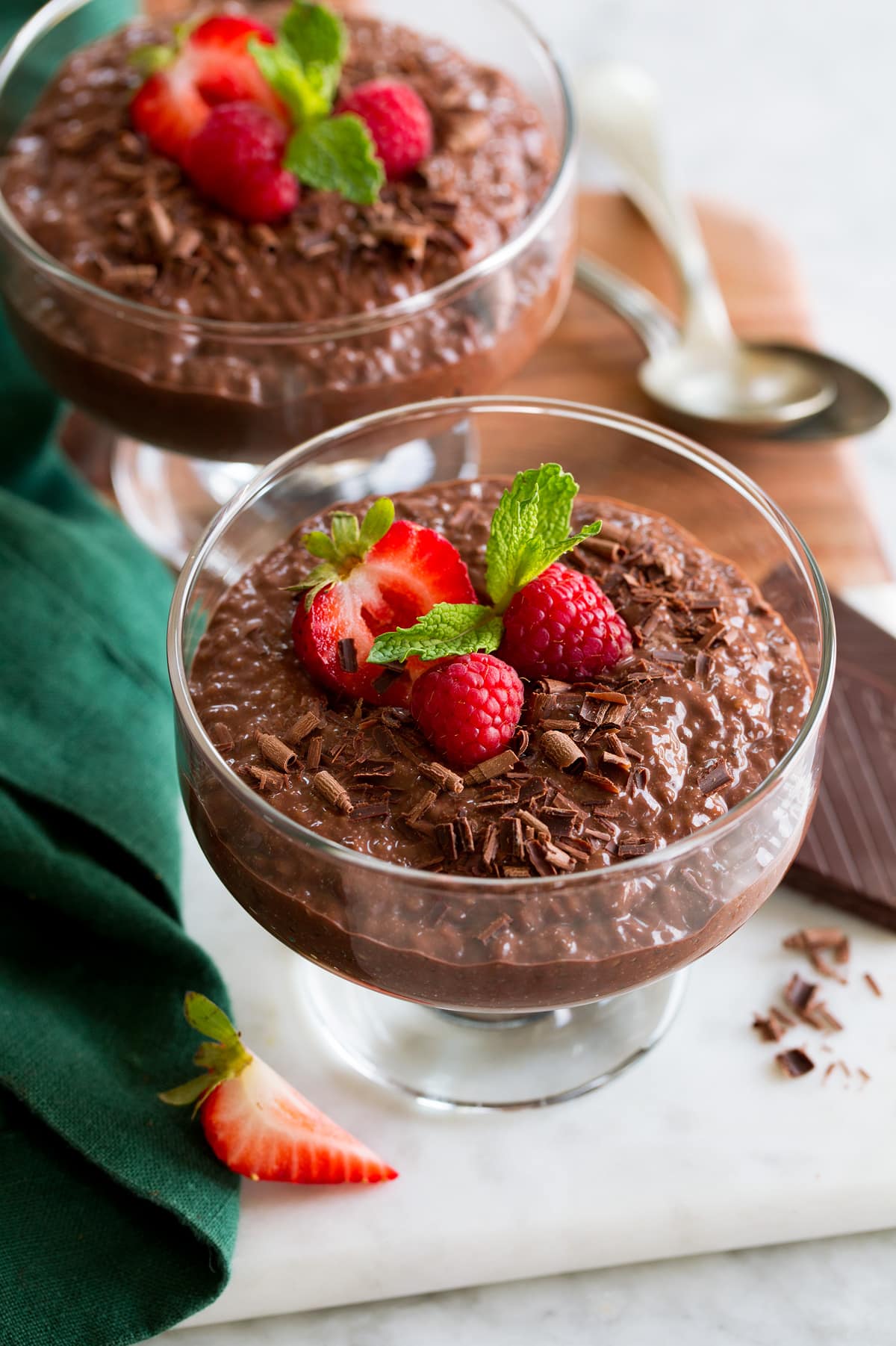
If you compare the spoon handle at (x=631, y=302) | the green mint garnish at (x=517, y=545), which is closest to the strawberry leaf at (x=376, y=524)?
the green mint garnish at (x=517, y=545)

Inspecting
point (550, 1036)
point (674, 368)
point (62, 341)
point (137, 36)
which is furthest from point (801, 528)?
point (137, 36)

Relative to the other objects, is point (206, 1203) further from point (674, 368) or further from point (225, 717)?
point (674, 368)

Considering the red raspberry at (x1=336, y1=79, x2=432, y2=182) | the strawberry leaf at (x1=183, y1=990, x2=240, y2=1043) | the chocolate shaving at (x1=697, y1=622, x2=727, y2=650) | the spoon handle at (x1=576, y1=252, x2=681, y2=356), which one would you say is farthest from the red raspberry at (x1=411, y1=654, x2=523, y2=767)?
the spoon handle at (x1=576, y1=252, x2=681, y2=356)

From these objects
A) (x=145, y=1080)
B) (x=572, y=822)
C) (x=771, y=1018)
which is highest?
(x=572, y=822)

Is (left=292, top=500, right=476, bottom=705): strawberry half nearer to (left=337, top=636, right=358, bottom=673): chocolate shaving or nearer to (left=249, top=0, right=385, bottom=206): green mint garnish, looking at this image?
(left=337, top=636, right=358, bottom=673): chocolate shaving

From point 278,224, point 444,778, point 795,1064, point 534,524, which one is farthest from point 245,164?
point 795,1064

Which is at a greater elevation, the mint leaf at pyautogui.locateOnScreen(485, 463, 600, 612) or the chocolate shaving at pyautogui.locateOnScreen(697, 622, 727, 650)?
the mint leaf at pyautogui.locateOnScreen(485, 463, 600, 612)

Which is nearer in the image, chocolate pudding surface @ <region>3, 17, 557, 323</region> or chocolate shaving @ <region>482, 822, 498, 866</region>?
chocolate shaving @ <region>482, 822, 498, 866</region>

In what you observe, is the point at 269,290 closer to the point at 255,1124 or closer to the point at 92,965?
the point at 92,965
